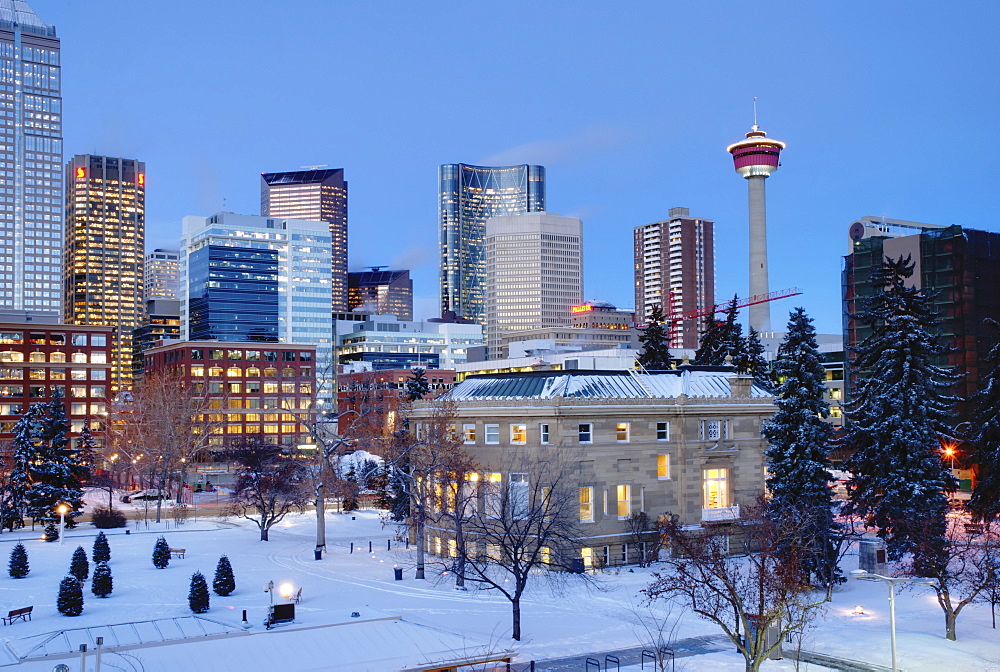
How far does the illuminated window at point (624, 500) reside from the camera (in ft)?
198

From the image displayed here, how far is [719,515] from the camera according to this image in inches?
2479

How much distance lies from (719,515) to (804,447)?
9161 millimetres

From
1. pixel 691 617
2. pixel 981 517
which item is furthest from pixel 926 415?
pixel 691 617

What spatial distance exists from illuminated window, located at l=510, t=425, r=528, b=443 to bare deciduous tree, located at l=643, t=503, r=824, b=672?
9.99m

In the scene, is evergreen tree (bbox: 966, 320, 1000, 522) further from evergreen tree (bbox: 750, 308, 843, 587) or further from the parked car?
the parked car

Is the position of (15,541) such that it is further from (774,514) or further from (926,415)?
(926,415)

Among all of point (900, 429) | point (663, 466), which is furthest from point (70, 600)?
point (900, 429)

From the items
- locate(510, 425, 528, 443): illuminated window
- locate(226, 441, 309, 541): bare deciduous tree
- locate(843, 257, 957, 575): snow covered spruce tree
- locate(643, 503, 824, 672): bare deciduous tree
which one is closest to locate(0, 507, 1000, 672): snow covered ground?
locate(643, 503, 824, 672): bare deciduous tree

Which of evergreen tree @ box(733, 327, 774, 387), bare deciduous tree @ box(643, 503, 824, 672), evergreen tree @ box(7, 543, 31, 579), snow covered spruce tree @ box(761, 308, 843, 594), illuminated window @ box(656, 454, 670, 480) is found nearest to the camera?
bare deciduous tree @ box(643, 503, 824, 672)

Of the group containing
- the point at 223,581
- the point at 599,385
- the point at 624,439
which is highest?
the point at 599,385

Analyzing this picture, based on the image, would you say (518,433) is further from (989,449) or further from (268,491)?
(989,449)

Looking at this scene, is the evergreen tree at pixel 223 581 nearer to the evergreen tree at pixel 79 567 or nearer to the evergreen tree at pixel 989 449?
the evergreen tree at pixel 79 567

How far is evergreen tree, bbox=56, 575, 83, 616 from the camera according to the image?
144 ft

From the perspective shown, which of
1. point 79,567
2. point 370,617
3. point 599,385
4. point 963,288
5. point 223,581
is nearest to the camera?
point 370,617
